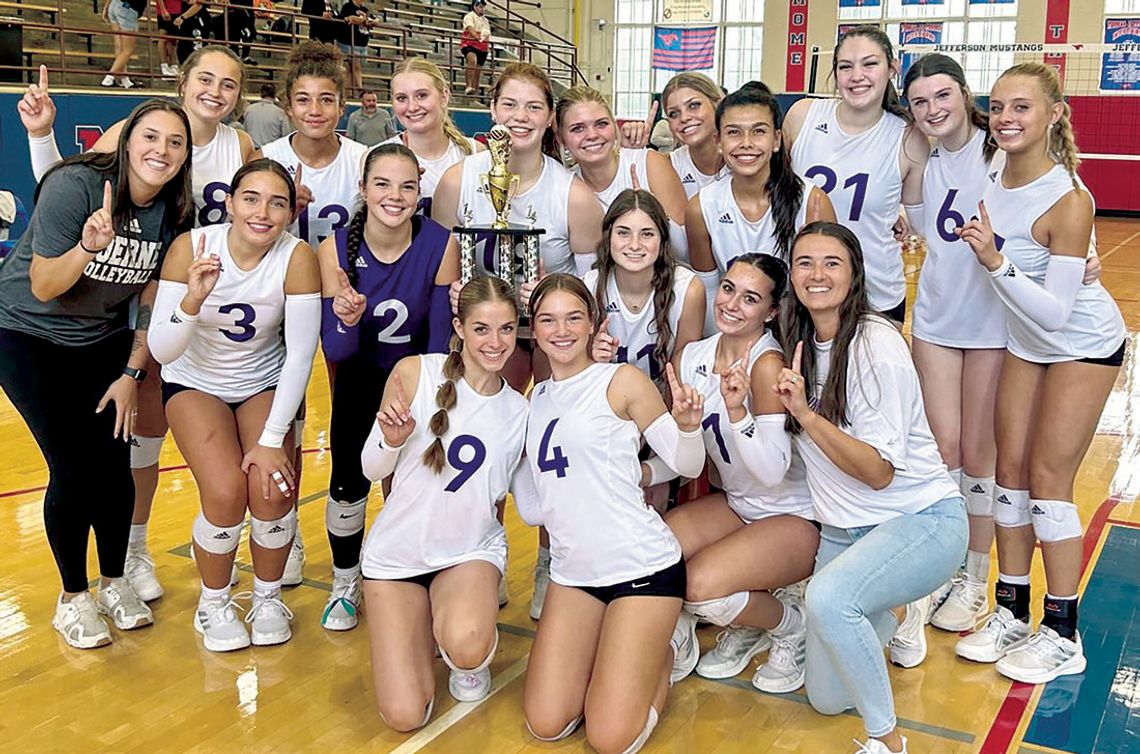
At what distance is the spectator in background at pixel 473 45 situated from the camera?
1831 centimetres

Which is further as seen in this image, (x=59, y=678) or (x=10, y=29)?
(x=10, y=29)

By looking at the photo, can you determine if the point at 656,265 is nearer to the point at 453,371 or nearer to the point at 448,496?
the point at 453,371

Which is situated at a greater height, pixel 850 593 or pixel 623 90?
pixel 623 90

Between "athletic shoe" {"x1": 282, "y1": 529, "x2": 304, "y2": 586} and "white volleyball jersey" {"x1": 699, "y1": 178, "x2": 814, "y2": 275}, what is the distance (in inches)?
79.5

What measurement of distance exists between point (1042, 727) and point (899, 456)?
Answer: 0.96m

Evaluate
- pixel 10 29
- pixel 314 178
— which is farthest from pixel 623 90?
pixel 314 178

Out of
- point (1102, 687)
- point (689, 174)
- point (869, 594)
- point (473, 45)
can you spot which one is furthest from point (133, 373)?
point (473, 45)

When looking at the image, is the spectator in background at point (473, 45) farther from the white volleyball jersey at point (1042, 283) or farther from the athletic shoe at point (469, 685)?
the athletic shoe at point (469, 685)

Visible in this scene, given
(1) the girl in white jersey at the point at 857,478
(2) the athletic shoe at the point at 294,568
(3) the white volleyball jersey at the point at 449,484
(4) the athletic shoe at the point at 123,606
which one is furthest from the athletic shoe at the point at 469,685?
(4) the athletic shoe at the point at 123,606

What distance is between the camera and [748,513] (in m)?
3.79

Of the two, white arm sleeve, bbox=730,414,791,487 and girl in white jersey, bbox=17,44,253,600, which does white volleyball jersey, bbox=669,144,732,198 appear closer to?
white arm sleeve, bbox=730,414,791,487

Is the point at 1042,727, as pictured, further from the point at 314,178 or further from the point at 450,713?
the point at 314,178

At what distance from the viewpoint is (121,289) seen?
381 centimetres

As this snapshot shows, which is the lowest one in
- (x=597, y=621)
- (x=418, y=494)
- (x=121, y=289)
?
(x=597, y=621)
